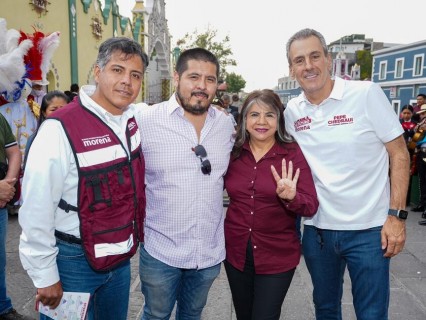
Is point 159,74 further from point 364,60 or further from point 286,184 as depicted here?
point 364,60

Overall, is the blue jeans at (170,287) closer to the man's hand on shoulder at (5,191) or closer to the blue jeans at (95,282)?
the blue jeans at (95,282)

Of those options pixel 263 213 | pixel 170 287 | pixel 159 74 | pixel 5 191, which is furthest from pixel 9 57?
pixel 159 74

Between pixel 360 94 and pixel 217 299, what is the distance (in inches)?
94.3

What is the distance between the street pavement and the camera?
3398 mm

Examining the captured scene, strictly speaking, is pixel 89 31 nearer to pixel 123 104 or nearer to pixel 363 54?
pixel 123 104

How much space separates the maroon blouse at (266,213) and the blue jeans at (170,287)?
264mm

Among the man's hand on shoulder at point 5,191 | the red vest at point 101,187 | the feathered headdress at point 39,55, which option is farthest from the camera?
the feathered headdress at point 39,55

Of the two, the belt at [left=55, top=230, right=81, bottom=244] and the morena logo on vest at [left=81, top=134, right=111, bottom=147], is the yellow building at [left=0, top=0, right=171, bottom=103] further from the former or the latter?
the belt at [left=55, top=230, right=81, bottom=244]

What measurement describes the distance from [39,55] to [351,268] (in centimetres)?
446

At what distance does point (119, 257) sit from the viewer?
2.02 metres

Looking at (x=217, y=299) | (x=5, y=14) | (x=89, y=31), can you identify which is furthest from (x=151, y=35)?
(x=217, y=299)

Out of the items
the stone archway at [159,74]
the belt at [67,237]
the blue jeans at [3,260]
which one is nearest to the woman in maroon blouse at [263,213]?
the belt at [67,237]

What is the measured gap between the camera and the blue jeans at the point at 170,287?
233 centimetres

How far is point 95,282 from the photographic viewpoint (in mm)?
2014
